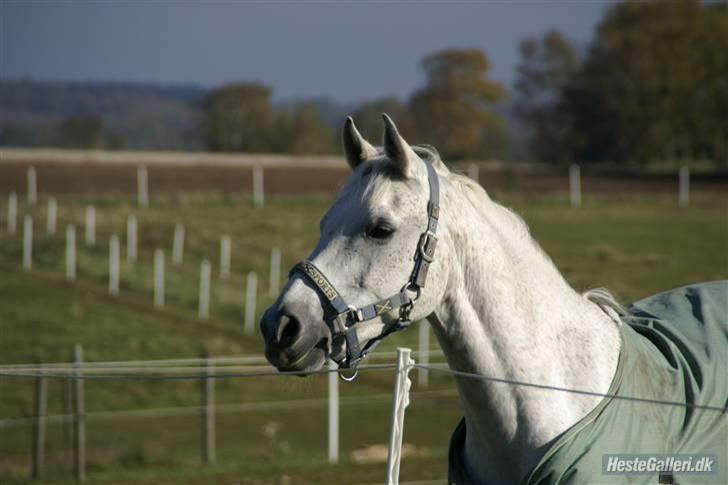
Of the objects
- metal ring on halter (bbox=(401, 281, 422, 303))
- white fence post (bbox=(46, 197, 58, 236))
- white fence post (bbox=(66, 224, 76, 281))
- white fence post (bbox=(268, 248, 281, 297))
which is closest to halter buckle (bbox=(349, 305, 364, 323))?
metal ring on halter (bbox=(401, 281, 422, 303))

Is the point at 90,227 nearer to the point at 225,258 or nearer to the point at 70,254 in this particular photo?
the point at 70,254

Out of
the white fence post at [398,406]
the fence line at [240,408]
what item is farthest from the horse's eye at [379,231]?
the fence line at [240,408]

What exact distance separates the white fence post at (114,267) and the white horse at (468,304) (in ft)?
53.3

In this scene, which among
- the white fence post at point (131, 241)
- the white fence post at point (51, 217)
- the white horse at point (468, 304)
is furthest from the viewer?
the white fence post at point (51, 217)

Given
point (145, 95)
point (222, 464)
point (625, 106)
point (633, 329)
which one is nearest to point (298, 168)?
point (625, 106)

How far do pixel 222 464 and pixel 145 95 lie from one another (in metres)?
166

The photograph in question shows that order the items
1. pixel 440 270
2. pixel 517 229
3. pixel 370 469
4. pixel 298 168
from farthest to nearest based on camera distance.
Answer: pixel 298 168 → pixel 370 469 → pixel 517 229 → pixel 440 270

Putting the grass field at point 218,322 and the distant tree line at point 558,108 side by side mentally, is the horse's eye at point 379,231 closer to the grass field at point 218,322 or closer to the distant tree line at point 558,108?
the grass field at point 218,322

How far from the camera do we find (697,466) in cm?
336

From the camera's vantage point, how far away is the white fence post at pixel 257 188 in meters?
28.9

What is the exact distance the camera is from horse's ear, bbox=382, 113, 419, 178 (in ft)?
10.3

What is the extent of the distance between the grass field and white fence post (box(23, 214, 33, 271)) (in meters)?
0.22

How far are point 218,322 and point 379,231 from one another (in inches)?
576

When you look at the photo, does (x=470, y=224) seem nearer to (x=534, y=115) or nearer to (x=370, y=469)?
(x=370, y=469)
